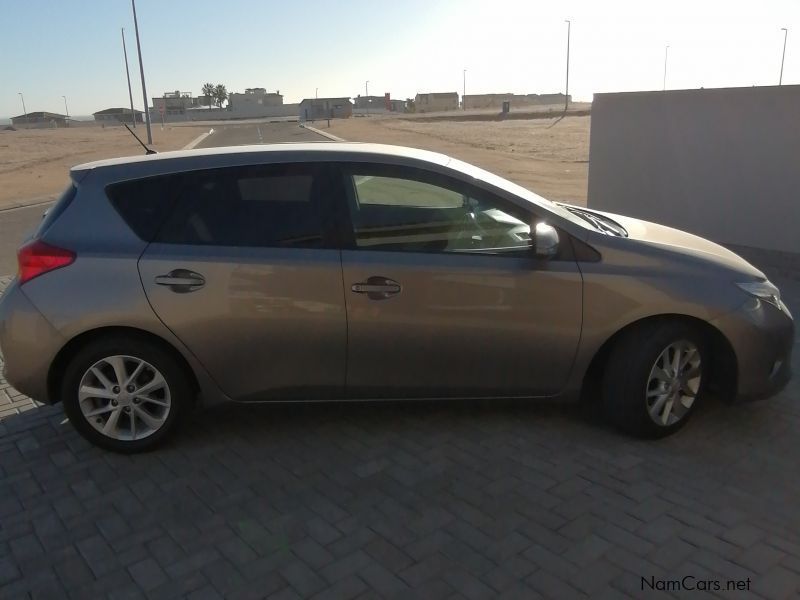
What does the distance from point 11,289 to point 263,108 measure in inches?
5019

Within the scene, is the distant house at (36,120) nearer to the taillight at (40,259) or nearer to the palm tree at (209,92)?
the palm tree at (209,92)

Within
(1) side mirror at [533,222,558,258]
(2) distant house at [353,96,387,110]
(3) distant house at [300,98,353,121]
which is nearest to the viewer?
(1) side mirror at [533,222,558,258]

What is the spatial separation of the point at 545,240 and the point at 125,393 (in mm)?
2401

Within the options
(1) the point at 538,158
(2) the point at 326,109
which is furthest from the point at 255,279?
(2) the point at 326,109

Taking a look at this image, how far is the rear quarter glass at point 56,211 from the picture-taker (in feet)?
12.3

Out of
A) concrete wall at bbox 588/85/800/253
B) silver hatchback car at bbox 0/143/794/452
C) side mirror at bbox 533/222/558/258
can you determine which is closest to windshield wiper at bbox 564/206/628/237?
silver hatchback car at bbox 0/143/794/452

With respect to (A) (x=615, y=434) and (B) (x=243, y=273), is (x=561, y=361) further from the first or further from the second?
(B) (x=243, y=273)

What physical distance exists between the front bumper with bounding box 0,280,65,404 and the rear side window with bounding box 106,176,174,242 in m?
0.68

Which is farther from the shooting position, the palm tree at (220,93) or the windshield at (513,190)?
the palm tree at (220,93)

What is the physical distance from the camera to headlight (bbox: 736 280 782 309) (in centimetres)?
386

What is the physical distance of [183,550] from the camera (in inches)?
119

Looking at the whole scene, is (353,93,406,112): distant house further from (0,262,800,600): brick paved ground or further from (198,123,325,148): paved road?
(0,262,800,600): brick paved ground

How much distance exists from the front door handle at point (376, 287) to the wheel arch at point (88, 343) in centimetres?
104

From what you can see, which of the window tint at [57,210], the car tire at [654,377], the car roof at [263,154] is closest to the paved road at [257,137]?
the car roof at [263,154]
